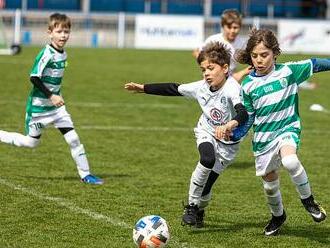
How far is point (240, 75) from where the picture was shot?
1202cm

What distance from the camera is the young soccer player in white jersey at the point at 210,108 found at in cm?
824

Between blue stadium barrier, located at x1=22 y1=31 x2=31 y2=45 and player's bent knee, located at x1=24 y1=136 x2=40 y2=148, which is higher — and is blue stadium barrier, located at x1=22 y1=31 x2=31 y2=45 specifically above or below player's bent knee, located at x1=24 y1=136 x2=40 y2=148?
below

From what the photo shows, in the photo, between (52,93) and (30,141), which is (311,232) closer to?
(52,93)

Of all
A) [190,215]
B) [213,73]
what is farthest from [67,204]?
[213,73]

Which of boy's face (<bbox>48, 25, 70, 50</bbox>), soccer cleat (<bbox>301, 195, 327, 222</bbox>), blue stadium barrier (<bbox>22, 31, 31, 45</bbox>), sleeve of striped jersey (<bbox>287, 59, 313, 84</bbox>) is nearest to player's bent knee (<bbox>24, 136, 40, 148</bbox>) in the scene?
boy's face (<bbox>48, 25, 70, 50</bbox>)

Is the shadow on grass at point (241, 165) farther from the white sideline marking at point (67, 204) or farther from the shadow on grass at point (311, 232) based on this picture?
the shadow on grass at point (311, 232)

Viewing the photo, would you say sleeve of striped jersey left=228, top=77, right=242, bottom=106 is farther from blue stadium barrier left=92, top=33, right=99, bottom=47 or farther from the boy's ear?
blue stadium barrier left=92, top=33, right=99, bottom=47

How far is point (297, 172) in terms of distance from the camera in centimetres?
783

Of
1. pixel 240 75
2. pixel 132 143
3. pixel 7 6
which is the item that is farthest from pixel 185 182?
pixel 7 6

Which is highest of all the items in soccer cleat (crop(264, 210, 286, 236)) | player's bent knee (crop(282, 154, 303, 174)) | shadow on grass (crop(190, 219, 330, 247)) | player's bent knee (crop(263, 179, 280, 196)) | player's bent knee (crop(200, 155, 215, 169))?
player's bent knee (crop(282, 154, 303, 174))

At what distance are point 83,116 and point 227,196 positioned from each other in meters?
7.72

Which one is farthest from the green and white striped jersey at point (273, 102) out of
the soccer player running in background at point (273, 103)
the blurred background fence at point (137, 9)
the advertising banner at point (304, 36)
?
the blurred background fence at point (137, 9)

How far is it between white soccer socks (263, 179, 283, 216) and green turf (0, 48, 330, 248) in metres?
0.26

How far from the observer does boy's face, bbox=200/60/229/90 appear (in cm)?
823
